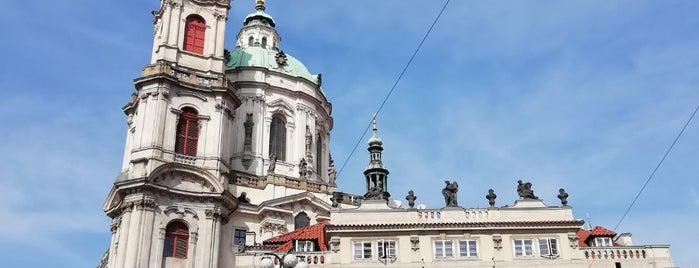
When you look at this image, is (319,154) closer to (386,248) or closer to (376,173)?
(376,173)

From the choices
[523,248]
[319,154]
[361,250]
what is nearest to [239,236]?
[361,250]

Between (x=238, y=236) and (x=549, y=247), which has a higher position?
(x=238, y=236)

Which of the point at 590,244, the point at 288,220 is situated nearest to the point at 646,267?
the point at 590,244

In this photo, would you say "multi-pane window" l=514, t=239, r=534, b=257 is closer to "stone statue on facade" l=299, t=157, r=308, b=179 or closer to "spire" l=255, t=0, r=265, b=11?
"stone statue on facade" l=299, t=157, r=308, b=179

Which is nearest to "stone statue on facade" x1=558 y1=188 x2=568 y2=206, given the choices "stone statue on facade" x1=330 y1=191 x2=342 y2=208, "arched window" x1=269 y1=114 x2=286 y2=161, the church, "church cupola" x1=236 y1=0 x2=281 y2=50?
the church

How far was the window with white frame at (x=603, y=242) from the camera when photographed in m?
36.3

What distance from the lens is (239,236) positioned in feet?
150

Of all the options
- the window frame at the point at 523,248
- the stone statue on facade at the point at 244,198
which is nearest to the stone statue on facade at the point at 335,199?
the stone statue on facade at the point at 244,198

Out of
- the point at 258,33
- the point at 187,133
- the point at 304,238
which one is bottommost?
the point at 304,238

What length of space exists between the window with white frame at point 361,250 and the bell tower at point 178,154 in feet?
35.1

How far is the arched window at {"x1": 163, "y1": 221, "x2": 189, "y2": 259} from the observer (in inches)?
1629

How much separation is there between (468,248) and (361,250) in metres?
5.38

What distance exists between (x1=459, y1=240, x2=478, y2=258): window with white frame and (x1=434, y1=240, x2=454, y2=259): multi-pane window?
18.0 inches

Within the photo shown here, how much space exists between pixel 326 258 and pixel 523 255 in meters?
9.86
